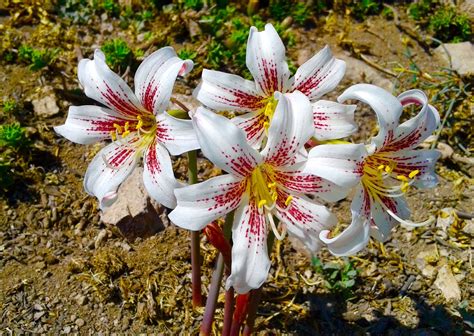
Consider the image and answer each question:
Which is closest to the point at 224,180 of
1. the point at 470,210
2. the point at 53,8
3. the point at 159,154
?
the point at 159,154

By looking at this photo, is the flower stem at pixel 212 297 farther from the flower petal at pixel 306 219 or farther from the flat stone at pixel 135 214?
the flat stone at pixel 135 214

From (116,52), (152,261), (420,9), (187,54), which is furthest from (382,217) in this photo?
(420,9)

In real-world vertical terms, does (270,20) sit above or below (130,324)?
above

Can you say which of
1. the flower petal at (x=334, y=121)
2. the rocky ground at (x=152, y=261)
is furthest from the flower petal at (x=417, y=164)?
the rocky ground at (x=152, y=261)

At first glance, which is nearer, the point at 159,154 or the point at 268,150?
the point at 268,150

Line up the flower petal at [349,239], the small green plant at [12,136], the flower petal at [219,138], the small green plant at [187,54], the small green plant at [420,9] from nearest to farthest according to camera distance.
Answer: the flower petal at [219,138], the flower petal at [349,239], the small green plant at [12,136], the small green plant at [187,54], the small green plant at [420,9]

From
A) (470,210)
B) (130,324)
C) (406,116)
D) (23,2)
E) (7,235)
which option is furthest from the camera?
(23,2)

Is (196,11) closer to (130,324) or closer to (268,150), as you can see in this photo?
(130,324)
